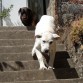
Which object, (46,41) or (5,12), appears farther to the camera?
(5,12)

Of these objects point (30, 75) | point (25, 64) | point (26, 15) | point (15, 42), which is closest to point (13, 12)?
point (26, 15)

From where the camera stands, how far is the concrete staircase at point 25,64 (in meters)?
7.33

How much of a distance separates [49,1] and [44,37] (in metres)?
3.95

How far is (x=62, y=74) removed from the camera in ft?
24.9

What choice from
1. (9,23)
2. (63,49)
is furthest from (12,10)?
(63,49)

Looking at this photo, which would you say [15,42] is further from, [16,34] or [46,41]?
[46,41]

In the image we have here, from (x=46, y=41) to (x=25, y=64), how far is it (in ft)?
2.90

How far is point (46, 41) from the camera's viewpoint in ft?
24.2

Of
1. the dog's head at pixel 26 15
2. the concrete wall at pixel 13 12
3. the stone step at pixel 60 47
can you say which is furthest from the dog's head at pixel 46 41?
the concrete wall at pixel 13 12

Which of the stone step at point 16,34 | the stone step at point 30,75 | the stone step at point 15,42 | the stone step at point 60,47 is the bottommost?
the stone step at point 30,75

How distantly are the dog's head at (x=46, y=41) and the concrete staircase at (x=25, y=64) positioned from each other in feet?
1.59

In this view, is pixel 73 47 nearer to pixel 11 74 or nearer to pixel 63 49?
pixel 63 49

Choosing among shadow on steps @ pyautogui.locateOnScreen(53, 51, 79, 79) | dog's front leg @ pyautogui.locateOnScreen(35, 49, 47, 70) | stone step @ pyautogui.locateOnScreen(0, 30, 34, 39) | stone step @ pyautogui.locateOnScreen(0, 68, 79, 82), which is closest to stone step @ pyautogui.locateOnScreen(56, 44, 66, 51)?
shadow on steps @ pyautogui.locateOnScreen(53, 51, 79, 79)

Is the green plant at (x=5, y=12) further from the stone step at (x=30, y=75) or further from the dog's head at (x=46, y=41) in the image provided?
the stone step at (x=30, y=75)
